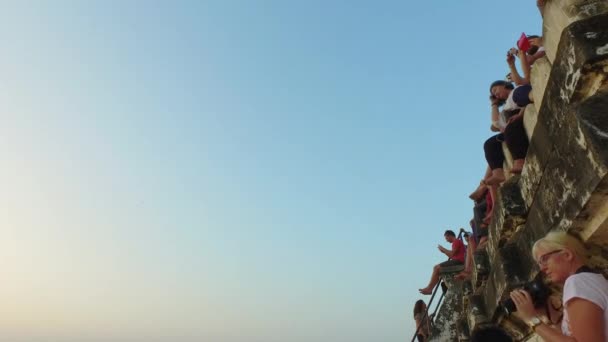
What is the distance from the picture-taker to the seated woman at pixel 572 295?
2215 mm

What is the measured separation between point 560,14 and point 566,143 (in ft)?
2.82

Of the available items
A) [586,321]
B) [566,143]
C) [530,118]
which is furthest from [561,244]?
[530,118]

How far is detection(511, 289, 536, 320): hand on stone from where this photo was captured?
2740mm

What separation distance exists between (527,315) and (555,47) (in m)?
1.77

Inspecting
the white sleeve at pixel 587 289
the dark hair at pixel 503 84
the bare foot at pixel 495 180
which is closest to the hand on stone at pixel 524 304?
the white sleeve at pixel 587 289

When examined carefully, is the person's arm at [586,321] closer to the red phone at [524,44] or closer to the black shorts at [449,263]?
the red phone at [524,44]

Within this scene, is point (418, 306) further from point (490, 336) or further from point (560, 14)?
point (560, 14)

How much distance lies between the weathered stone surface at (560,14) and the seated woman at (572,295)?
4.30ft

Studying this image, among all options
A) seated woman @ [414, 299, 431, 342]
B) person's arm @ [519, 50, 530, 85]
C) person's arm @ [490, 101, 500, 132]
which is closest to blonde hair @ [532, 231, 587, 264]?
person's arm @ [519, 50, 530, 85]

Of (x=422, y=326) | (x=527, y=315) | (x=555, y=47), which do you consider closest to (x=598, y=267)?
(x=527, y=315)

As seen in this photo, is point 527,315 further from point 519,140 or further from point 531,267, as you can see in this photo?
point 519,140

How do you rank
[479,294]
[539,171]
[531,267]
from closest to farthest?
[539,171]
[531,267]
[479,294]

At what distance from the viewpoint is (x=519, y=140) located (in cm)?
420

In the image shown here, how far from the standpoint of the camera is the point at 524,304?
9.18 feet
